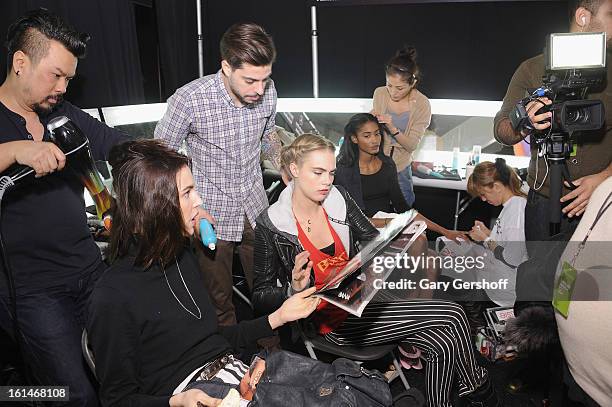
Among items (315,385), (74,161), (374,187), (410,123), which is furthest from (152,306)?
(410,123)

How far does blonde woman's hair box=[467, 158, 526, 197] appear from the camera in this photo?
3180 mm

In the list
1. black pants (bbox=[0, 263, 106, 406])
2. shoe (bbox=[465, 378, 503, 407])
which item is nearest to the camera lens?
shoe (bbox=[465, 378, 503, 407])

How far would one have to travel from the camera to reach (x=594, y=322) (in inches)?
51.6

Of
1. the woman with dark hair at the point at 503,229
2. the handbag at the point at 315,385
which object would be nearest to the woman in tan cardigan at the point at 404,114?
the woman with dark hair at the point at 503,229

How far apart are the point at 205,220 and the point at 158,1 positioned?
9.55 feet

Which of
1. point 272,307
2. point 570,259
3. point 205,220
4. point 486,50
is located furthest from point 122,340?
point 486,50

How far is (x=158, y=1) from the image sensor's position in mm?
4062

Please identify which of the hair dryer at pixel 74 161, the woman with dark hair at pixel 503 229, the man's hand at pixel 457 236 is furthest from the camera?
the man's hand at pixel 457 236

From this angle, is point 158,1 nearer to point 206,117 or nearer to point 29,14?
point 206,117

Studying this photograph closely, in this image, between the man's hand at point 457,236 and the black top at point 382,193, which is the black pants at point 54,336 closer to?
the black top at point 382,193

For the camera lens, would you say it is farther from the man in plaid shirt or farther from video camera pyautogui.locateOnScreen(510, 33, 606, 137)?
the man in plaid shirt

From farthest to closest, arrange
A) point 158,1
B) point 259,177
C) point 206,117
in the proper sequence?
point 158,1, point 259,177, point 206,117

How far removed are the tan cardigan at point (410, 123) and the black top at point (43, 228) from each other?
2.41 m

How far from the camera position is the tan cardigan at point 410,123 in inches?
146
